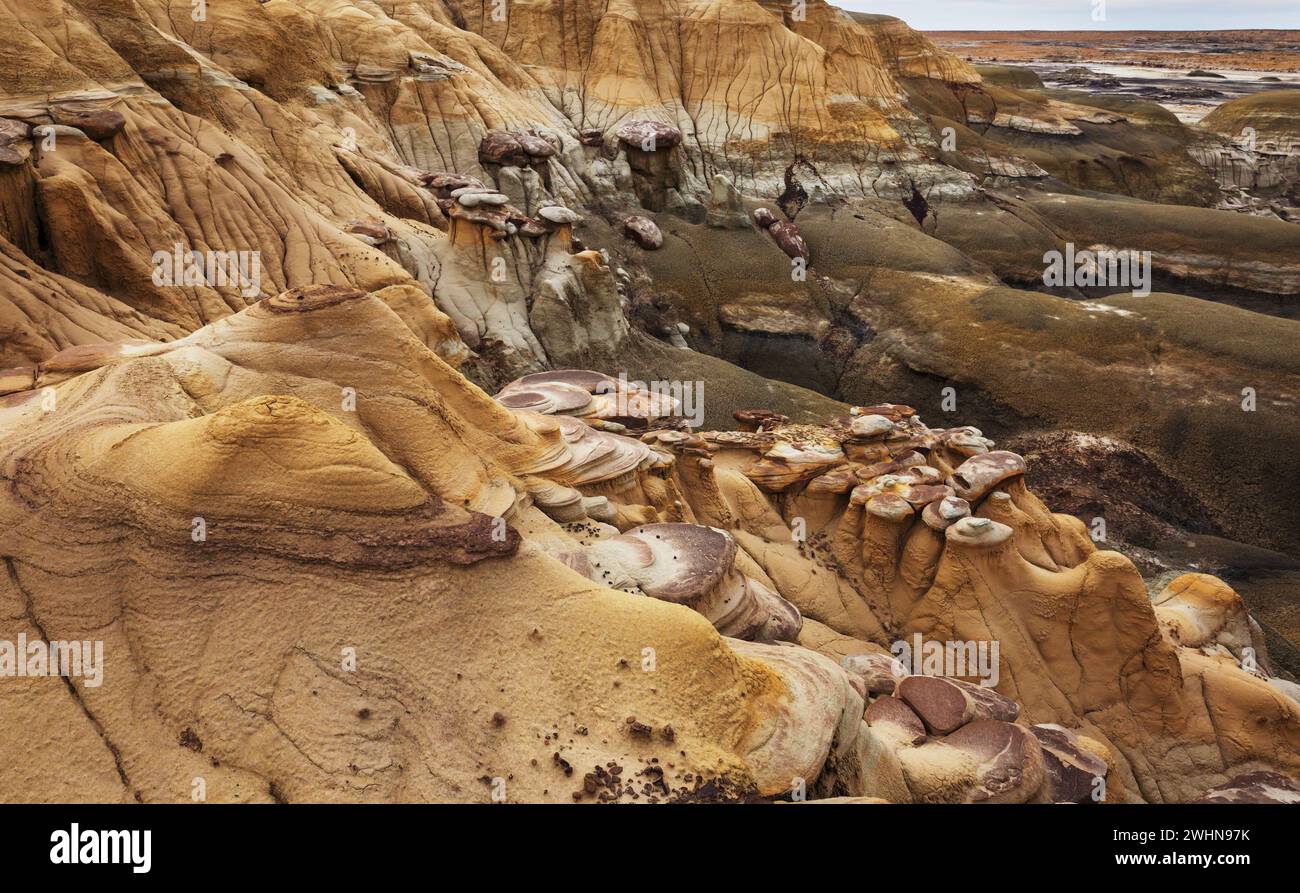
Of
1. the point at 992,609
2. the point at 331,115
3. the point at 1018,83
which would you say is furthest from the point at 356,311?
the point at 1018,83

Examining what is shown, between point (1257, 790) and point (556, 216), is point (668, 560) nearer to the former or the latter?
point (1257, 790)

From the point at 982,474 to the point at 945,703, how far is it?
5.87m

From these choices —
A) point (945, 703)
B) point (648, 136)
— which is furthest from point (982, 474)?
point (648, 136)

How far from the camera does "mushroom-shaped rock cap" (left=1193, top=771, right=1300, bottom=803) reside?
10036mm

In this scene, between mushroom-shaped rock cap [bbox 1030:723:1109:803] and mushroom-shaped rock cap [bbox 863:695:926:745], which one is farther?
mushroom-shaped rock cap [bbox 1030:723:1109:803]

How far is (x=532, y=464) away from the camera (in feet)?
29.3

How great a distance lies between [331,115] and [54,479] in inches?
881

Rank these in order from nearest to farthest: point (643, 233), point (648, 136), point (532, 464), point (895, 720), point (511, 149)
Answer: point (895, 720)
point (532, 464)
point (511, 149)
point (643, 233)
point (648, 136)

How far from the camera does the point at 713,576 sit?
8.44m

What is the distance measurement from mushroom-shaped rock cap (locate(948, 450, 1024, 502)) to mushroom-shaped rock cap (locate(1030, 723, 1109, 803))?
14.9 ft

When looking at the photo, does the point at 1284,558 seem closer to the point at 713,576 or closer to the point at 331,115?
the point at 713,576

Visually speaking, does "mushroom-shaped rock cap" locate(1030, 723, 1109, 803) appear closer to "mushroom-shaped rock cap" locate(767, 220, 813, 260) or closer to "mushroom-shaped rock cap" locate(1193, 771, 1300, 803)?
"mushroom-shaped rock cap" locate(1193, 771, 1300, 803)

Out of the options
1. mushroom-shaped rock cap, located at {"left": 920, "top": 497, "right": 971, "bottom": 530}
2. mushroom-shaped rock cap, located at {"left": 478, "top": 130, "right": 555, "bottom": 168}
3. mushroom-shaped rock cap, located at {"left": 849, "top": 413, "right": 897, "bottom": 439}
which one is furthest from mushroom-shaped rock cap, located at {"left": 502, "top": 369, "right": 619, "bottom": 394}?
mushroom-shaped rock cap, located at {"left": 478, "top": 130, "right": 555, "bottom": 168}

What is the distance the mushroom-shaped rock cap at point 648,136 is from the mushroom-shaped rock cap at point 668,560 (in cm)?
2844
